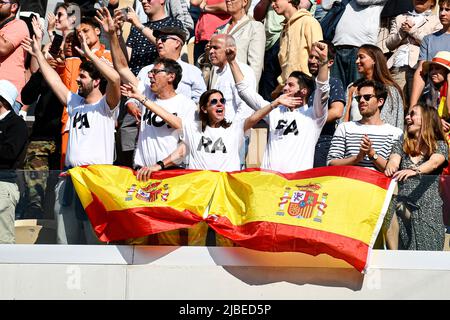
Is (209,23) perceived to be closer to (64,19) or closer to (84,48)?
(64,19)

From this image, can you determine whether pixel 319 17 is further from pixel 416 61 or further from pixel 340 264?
pixel 340 264

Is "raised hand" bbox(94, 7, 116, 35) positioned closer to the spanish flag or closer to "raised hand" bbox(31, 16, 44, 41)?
"raised hand" bbox(31, 16, 44, 41)

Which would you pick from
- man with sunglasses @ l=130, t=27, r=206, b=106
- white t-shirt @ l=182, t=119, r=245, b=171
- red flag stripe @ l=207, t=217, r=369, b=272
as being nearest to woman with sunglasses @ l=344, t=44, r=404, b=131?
white t-shirt @ l=182, t=119, r=245, b=171

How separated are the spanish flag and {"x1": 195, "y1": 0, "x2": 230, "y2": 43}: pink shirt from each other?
11.1 ft

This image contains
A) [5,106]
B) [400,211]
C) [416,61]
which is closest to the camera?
[400,211]

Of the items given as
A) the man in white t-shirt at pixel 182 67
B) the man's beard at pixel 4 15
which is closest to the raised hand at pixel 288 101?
the man in white t-shirt at pixel 182 67

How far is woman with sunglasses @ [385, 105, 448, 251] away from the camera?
11.0 metres

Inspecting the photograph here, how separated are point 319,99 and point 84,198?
230cm

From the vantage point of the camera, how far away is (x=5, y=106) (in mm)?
12125

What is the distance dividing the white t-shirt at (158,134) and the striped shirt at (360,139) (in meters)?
1.36

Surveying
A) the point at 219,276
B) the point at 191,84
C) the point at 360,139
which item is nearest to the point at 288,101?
the point at 360,139

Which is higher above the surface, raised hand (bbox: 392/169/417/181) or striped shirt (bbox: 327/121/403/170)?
striped shirt (bbox: 327/121/403/170)
